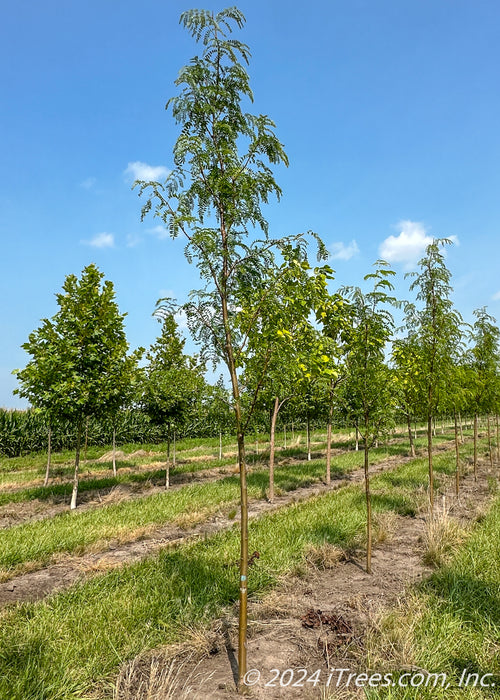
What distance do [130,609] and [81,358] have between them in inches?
349

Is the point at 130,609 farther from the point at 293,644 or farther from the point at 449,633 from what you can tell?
the point at 449,633

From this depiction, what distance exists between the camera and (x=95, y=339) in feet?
42.1

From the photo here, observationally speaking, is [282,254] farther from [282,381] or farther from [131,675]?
[131,675]

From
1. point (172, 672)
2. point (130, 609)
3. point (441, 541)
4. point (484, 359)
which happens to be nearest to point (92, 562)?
point (130, 609)

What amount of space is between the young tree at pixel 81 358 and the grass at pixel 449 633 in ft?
32.4

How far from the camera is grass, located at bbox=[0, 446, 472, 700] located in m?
3.78

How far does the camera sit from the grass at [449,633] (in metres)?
3.63

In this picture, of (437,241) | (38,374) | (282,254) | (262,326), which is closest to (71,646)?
(262,326)

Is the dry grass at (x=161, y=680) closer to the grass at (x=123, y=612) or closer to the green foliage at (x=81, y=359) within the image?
the grass at (x=123, y=612)

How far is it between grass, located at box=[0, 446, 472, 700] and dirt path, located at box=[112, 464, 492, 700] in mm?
254

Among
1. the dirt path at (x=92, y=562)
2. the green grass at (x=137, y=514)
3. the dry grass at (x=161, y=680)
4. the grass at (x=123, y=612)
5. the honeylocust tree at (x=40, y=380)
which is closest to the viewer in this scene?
the dry grass at (x=161, y=680)

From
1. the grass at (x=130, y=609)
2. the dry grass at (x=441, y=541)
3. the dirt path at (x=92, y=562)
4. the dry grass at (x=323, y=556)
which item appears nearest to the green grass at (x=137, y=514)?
the dirt path at (x=92, y=562)

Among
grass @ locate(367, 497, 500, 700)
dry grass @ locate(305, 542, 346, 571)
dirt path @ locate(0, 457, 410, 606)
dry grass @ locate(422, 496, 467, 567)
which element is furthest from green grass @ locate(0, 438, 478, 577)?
grass @ locate(367, 497, 500, 700)

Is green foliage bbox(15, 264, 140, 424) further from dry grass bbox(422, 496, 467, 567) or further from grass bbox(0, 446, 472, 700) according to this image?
dry grass bbox(422, 496, 467, 567)
